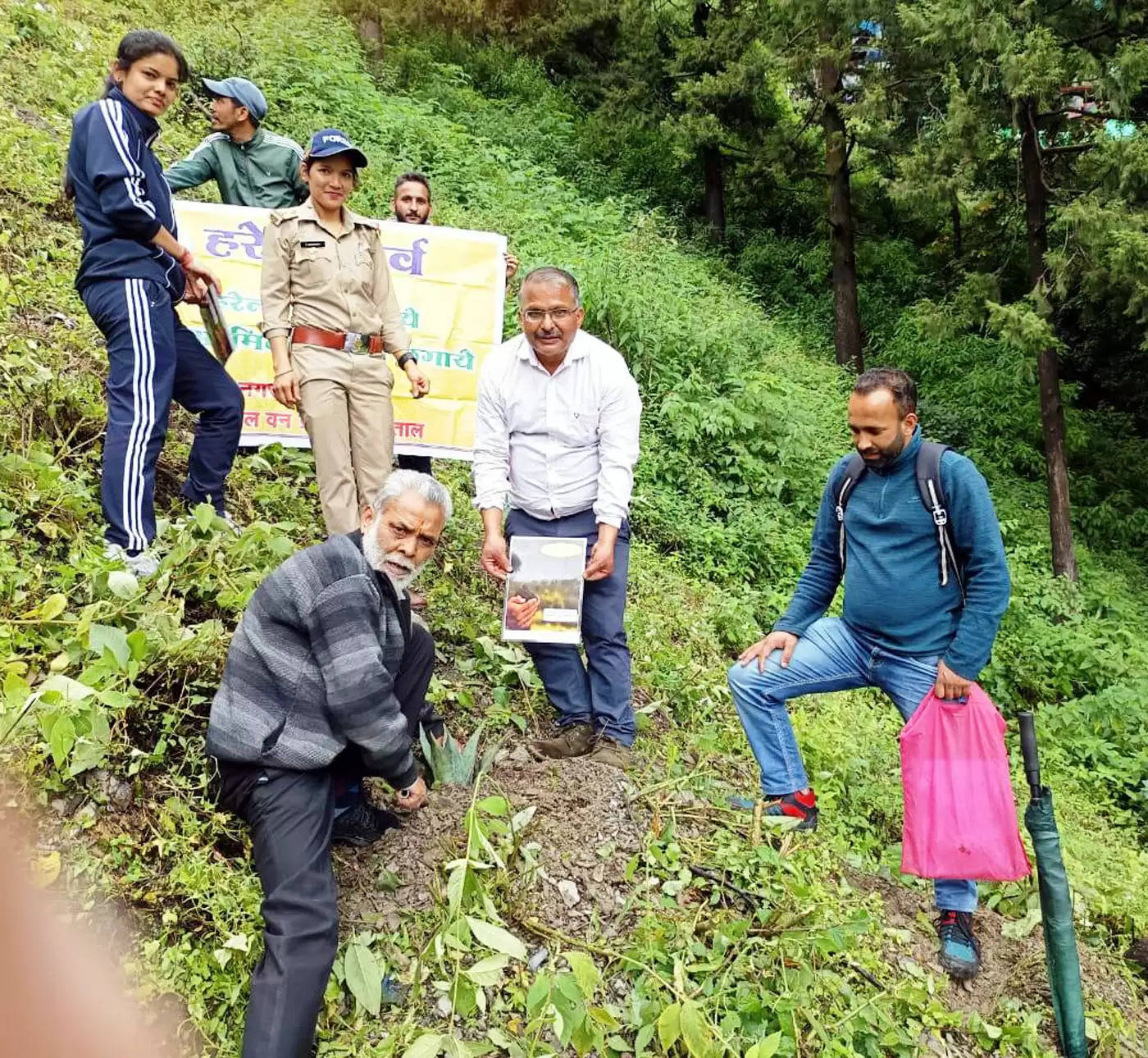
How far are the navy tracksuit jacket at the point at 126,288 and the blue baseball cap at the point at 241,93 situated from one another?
138 cm

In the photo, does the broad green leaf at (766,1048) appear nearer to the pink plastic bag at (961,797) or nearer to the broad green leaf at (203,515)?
the pink plastic bag at (961,797)

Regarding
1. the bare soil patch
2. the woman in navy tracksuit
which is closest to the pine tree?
the bare soil patch

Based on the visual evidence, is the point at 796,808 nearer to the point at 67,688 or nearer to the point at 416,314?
the point at 67,688

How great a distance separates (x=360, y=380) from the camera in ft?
13.9

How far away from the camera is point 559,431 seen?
11.9 ft

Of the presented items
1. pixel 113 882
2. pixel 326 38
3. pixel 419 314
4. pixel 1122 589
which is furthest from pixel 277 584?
pixel 326 38

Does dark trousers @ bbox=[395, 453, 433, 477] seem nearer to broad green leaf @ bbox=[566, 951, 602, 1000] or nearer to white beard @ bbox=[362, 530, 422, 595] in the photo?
white beard @ bbox=[362, 530, 422, 595]

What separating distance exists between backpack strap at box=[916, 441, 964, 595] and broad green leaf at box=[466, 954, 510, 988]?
2.06 m

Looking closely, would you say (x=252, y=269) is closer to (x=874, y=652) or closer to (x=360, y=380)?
(x=360, y=380)

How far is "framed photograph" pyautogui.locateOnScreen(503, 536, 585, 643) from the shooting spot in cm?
353

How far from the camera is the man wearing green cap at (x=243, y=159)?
482cm

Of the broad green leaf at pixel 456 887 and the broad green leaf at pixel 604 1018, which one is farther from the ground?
the broad green leaf at pixel 456 887

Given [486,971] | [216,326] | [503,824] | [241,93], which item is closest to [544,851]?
[503,824]

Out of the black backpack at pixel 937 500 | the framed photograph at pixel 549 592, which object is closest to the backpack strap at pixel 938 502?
the black backpack at pixel 937 500
